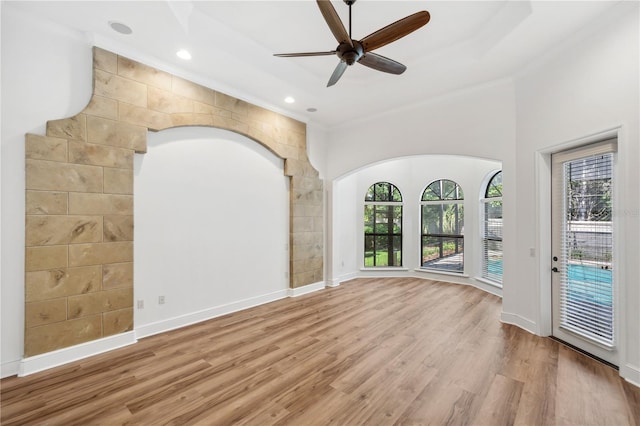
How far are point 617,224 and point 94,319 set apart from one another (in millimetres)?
5481

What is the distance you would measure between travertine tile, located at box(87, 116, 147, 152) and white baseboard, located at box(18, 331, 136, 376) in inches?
86.9

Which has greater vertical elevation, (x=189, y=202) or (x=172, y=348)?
(x=189, y=202)

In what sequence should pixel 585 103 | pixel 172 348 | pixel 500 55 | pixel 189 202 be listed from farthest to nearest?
1. pixel 189 202
2. pixel 500 55
3. pixel 172 348
4. pixel 585 103

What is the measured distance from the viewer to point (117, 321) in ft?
10.8

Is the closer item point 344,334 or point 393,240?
point 344,334

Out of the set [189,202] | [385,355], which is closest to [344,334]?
[385,355]

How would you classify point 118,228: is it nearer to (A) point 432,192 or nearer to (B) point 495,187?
(A) point 432,192

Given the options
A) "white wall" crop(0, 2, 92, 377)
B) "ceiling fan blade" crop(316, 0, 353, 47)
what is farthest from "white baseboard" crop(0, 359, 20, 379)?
"ceiling fan blade" crop(316, 0, 353, 47)

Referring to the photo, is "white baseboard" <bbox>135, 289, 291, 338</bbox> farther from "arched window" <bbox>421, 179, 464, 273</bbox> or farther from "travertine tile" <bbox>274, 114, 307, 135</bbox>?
"arched window" <bbox>421, 179, 464, 273</bbox>

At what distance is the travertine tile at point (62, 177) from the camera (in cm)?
278

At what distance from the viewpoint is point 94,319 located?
123 inches

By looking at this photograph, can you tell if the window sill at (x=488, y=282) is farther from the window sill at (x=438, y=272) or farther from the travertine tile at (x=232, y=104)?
the travertine tile at (x=232, y=104)

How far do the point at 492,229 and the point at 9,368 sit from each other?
7501mm

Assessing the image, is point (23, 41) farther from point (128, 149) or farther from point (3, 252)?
point (3, 252)
